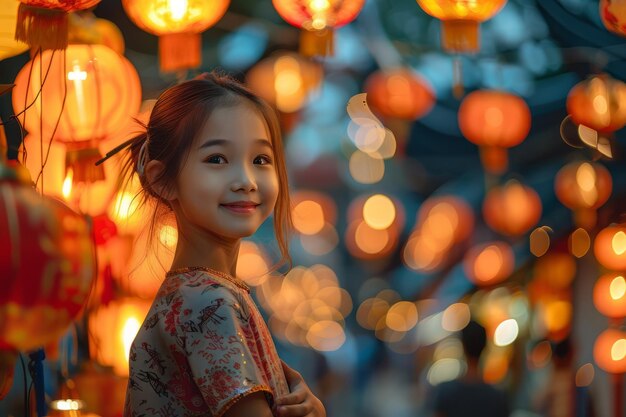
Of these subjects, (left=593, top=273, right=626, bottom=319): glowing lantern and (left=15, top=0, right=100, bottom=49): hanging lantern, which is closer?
(left=15, top=0, right=100, bottom=49): hanging lantern

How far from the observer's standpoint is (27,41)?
10.4ft

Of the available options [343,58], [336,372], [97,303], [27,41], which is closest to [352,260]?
[336,372]

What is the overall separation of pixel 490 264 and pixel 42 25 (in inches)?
338

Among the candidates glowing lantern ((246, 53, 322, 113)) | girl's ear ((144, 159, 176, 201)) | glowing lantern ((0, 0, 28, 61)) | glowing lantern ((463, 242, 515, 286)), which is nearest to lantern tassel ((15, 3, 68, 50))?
glowing lantern ((0, 0, 28, 61))

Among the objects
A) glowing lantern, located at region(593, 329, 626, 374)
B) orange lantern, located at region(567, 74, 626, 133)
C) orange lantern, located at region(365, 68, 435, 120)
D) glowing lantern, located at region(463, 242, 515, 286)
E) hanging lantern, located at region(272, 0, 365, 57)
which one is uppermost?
hanging lantern, located at region(272, 0, 365, 57)

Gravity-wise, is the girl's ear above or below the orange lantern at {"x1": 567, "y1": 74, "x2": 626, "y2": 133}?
above

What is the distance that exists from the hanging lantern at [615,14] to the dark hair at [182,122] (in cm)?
336

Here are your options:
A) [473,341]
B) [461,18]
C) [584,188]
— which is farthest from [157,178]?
[584,188]

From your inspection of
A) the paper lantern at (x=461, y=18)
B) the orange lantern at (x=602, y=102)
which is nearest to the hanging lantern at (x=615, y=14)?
the paper lantern at (x=461, y=18)

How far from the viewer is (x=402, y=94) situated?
9.16 meters

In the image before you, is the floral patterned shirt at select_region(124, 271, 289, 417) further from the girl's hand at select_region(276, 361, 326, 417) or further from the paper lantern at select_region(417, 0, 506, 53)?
the paper lantern at select_region(417, 0, 506, 53)

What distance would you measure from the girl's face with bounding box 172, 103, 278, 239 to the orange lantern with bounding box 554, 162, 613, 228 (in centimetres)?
712

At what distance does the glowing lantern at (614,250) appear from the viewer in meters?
8.86

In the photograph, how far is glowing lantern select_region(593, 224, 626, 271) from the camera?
8860 mm
